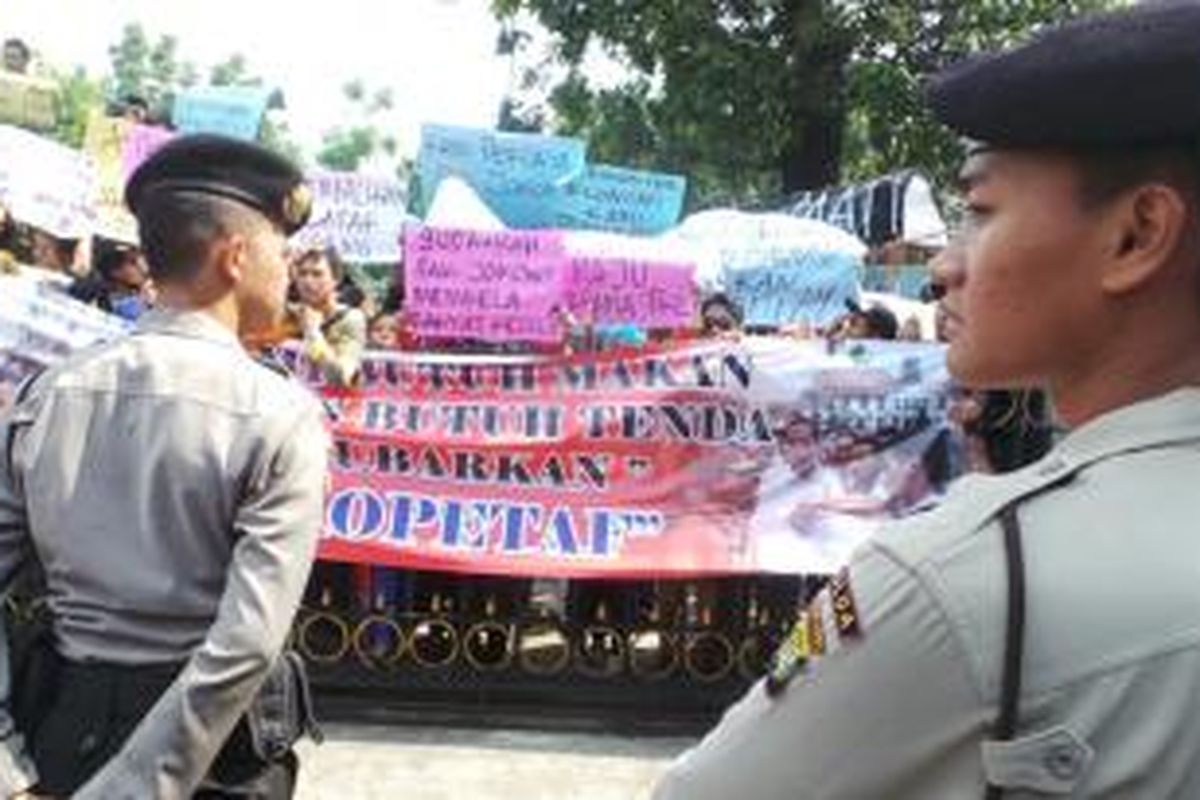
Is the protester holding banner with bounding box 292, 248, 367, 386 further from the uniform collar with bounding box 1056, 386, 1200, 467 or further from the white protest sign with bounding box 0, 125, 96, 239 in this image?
the uniform collar with bounding box 1056, 386, 1200, 467

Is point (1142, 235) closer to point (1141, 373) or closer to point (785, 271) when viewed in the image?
point (1141, 373)

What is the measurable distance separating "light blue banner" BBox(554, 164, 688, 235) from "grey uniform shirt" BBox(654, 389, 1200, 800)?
8.76m

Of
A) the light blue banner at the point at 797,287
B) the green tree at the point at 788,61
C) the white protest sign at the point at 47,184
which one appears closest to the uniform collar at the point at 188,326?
the white protest sign at the point at 47,184

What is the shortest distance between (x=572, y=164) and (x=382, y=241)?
104cm

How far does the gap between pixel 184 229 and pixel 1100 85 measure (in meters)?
1.89

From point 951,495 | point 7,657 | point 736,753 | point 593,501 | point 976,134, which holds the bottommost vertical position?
point 593,501

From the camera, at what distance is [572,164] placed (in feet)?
32.5

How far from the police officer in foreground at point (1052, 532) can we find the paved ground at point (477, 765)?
4992 mm

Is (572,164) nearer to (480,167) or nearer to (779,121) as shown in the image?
(480,167)

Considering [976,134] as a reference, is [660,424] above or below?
below

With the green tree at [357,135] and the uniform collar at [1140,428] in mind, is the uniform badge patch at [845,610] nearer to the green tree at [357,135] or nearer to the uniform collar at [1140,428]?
the uniform collar at [1140,428]

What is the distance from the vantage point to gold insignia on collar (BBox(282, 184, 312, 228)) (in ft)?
9.78

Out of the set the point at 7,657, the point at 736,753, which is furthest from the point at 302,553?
the point at 736,753

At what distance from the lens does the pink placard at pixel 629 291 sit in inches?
341
